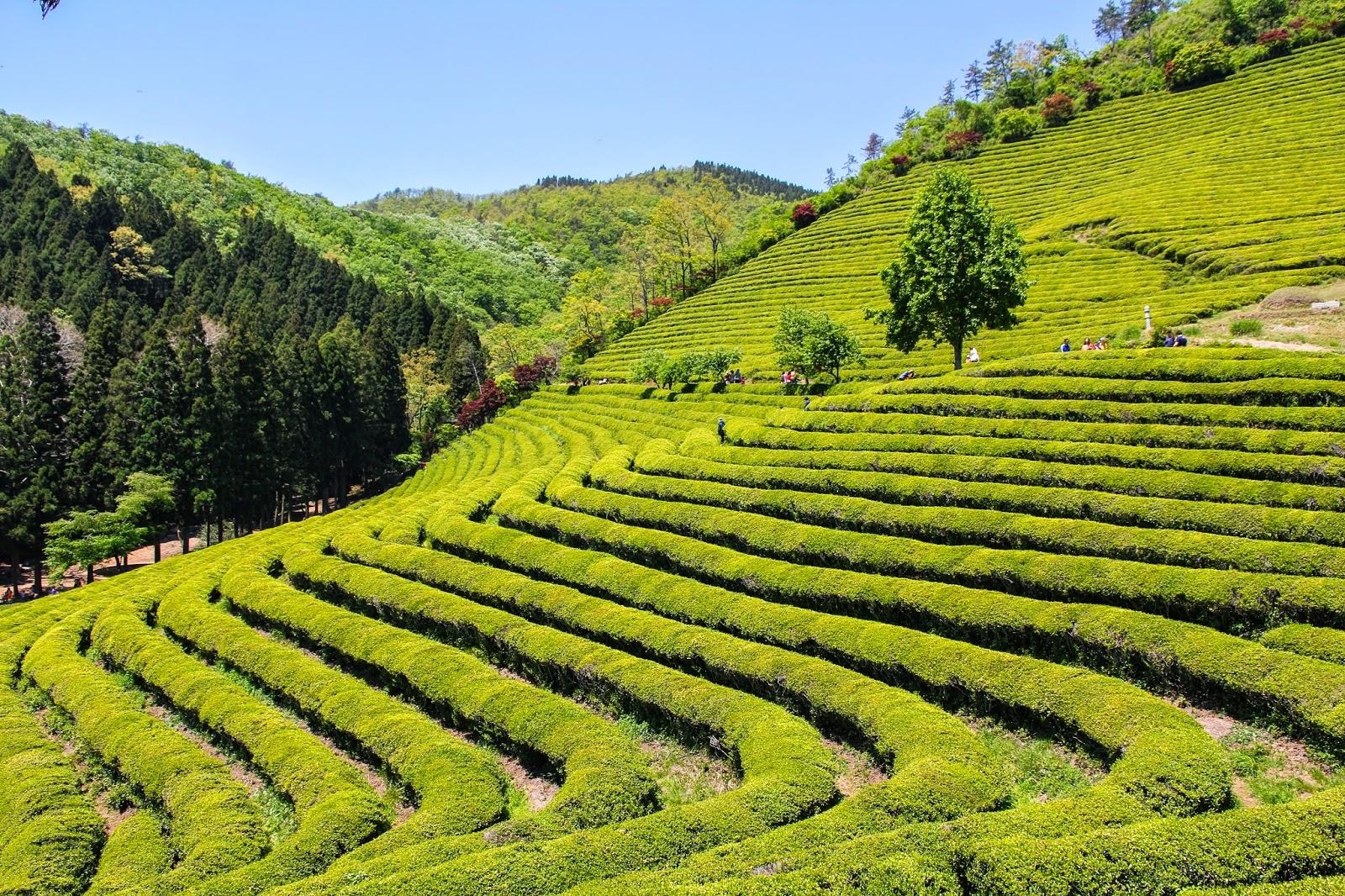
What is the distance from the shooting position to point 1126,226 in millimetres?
56188

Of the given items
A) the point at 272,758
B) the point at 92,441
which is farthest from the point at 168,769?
the point at 92,441

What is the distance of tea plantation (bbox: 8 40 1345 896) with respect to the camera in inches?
460

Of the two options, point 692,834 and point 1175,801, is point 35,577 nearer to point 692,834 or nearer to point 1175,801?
point 692,834

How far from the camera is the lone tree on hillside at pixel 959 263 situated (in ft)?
109

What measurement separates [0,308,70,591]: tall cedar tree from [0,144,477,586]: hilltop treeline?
9cm

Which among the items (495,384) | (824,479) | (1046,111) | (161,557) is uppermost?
(1046,111)

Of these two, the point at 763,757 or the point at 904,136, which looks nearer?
the point at 763,757

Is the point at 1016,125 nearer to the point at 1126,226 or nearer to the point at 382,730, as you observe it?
the point at 1126,226

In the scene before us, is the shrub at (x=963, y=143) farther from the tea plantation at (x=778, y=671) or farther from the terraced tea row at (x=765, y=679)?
the terraced tea row at (x=765, y=679)

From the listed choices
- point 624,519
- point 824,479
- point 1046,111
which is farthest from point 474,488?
point 1046,111

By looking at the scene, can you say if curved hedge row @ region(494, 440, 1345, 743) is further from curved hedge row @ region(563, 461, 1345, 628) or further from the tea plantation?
curved hedge row @ region(563, 461, 1345, 628)

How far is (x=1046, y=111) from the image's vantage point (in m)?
88.7

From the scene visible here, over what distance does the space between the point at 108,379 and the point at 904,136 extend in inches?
3416

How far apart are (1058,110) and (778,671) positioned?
298 ft
